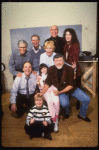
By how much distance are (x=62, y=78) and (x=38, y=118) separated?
496 mm

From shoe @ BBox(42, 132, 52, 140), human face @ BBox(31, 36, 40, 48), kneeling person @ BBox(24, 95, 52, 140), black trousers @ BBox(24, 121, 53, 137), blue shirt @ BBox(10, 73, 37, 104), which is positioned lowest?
shoe @ BBox(42, 132, 52, 140)

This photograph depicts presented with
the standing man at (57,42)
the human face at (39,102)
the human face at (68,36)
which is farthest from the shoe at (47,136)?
the human face at (68,36)

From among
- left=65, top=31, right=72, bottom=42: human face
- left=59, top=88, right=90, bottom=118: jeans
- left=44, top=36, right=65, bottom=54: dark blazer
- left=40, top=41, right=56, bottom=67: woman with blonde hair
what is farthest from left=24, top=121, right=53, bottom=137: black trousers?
left=65, top=31, right=72, bottom=42: human face

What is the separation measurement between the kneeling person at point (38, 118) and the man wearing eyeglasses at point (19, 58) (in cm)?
36

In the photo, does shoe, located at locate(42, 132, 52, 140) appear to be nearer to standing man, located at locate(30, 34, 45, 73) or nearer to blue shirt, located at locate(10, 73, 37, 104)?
blue shirt, located at locate(10, 73, 37, 104)

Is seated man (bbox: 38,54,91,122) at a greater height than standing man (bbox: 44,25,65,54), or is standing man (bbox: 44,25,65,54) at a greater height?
standing man (bbox: 44,25,65,54)

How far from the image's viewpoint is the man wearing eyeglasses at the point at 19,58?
3.15 ft

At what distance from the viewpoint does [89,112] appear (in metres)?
1.08

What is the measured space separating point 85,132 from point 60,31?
3.73ft

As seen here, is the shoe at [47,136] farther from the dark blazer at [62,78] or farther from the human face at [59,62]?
the human face at [59,62]

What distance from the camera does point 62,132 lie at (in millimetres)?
1052

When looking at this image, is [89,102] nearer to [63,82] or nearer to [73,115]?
[73,115]

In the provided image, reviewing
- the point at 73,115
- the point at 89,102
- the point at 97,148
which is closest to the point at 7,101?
the point at 73,115

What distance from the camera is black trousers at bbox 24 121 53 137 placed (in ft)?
3.17
